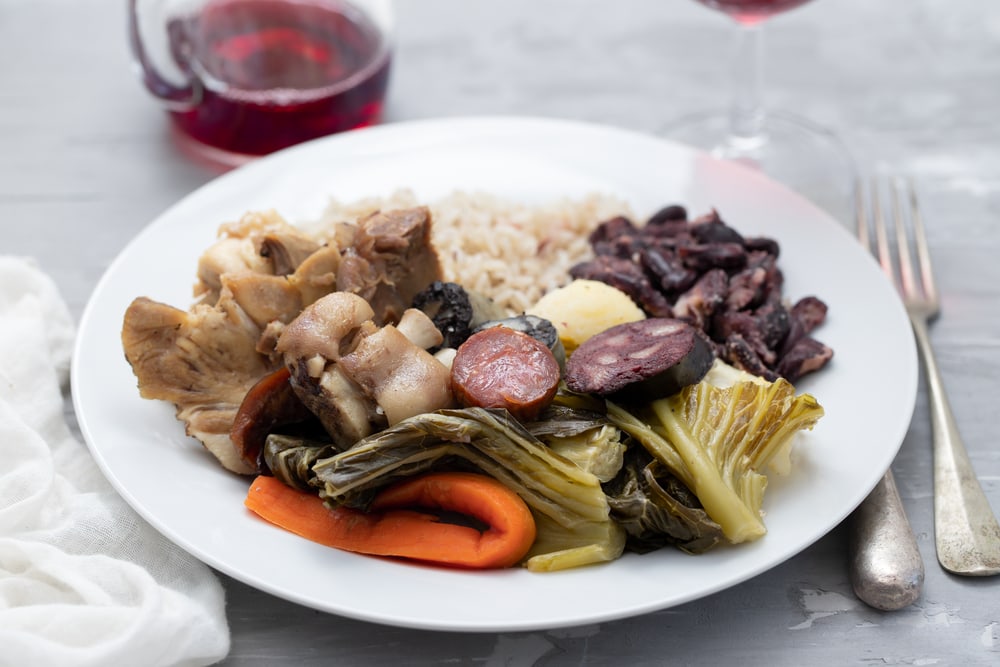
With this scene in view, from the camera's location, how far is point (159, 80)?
4.53m

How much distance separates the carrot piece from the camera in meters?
2.63

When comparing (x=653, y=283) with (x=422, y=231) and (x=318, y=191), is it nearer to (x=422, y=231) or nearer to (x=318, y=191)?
(x=422, y=231)

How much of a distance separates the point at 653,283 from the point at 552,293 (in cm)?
35

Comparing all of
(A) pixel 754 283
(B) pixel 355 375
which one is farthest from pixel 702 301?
(B) pixel 355 375

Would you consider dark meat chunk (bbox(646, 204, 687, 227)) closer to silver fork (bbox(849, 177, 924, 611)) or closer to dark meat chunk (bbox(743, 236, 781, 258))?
dark meat chunk (bbox(743, 236, 781, 258))

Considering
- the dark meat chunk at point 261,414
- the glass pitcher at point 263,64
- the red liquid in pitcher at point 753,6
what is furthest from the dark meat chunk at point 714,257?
the glass pitcher at point 263,64

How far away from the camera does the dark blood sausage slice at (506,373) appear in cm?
276

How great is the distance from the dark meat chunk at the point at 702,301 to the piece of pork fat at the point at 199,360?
4.23ft

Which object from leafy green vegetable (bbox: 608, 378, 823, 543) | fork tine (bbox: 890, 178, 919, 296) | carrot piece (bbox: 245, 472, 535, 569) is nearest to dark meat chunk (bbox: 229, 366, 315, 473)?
carrot piece (bbox: 245, 472, 535, 569)

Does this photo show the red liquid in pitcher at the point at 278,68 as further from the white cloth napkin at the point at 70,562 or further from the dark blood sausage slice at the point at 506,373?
the dark blood sausage slice at the point at 506,373

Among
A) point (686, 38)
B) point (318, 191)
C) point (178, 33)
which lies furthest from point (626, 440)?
point (686, 38)

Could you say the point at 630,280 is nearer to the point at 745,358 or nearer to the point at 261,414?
the point at 745,358

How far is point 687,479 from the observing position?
8.90 ft

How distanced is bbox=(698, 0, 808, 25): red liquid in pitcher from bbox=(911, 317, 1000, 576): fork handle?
165 cm
